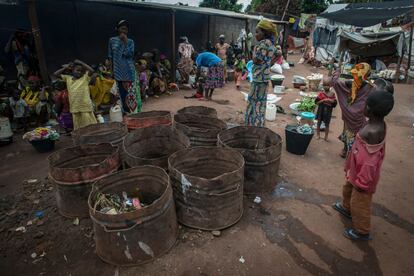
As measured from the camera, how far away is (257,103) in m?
4.76

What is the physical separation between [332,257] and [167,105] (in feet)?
20.5

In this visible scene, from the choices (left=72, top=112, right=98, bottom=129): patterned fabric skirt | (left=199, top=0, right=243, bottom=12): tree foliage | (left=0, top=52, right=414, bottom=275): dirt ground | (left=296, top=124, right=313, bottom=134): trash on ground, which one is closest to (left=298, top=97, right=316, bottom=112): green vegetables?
(left=296, top=124, right=313, bottom=134): trash on ground

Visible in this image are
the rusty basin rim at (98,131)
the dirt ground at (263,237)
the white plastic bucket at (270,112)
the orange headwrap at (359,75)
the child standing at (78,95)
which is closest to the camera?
the dirt ground at (263,237)

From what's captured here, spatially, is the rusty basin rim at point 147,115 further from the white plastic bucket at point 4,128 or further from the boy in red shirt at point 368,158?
the boy in red shirt at point 368,158

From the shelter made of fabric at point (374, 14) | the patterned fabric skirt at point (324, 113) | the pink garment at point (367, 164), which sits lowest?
the patterned fabric skirt at point (324, 113)

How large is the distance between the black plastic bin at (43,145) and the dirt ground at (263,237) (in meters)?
0.45

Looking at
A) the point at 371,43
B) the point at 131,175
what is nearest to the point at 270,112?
the point at 131,175

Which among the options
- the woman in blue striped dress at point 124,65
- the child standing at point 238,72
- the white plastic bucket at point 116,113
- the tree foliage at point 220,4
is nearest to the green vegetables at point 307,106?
the child standing at point 238,72

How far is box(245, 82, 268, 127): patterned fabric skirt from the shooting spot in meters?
4.64

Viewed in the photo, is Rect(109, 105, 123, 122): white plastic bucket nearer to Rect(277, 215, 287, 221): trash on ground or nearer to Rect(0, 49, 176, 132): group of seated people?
Rect(0, 49, 176, 132): group of seated people

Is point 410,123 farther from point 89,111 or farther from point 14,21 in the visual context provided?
point 14,21

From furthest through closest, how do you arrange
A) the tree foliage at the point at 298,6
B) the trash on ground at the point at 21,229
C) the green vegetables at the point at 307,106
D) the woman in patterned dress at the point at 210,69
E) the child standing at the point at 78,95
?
the tree foliage at the point at 298,6 < the woman in patterned dress at the point at 210,69 < the green vegetables at the point at 307,106 < the child standing at the point at 78,95 < the trash on ground at the point at 21,229

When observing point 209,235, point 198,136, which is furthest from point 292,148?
point 209,235

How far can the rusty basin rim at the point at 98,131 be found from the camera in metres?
3.75
